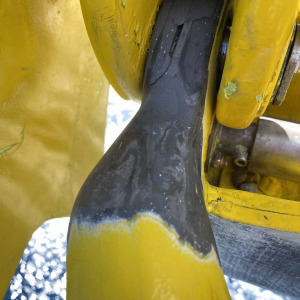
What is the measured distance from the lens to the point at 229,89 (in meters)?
0.53

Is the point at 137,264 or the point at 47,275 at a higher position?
the point at 137,264

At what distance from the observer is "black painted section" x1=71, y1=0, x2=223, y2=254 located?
41cm

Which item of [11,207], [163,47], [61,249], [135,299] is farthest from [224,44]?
[61,249]

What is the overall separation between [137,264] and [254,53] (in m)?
0.30

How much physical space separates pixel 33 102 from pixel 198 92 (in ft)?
1.58

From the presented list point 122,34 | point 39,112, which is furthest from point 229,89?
point 39,112

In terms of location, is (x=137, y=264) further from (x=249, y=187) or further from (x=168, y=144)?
(x=249, y=187)

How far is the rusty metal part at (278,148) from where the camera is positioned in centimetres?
75

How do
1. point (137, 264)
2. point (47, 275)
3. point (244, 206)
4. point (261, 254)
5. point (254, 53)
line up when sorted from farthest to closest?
point (47, 275) → point (261, 254) → point (244, 206) → point (254, 53) → point (137, 264)

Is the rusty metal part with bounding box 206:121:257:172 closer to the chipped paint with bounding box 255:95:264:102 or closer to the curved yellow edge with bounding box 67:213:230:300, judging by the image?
the chipped paint with bounding box 255:95:264:102

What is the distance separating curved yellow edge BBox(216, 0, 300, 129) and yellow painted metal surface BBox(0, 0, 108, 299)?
465 millimetres

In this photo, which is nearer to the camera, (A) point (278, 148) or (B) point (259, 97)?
(B) point (259, 97)

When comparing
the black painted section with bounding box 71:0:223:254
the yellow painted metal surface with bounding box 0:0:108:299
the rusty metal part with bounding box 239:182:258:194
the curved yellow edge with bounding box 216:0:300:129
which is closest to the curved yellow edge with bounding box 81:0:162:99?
the black painted section with bounding box 71:0:223:254

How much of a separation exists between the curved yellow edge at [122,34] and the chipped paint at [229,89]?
0.16 m
